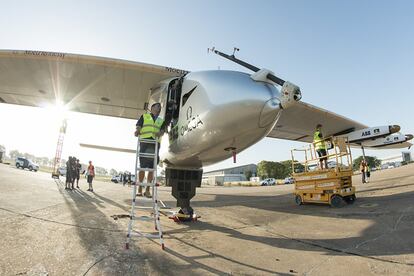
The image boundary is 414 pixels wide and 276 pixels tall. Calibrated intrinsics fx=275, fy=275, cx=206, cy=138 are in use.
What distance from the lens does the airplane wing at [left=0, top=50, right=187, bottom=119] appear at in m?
9.11

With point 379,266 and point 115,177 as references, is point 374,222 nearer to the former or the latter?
point 379,266

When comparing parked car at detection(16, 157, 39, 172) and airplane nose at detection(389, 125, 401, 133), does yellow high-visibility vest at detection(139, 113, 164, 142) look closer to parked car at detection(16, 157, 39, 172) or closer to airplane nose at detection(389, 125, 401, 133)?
airplane nose at detection(389, 125, 401, 133)

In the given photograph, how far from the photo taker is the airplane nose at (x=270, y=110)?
15.1ft

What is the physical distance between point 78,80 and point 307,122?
10.8 m

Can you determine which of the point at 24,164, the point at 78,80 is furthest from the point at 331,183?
the point at 24,164

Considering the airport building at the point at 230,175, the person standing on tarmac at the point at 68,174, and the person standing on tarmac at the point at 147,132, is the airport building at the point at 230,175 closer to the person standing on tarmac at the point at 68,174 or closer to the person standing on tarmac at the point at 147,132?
the person standing on tarmac at the point at 68,174

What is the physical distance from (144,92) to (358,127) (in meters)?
11.3

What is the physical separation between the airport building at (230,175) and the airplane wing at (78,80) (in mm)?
88383

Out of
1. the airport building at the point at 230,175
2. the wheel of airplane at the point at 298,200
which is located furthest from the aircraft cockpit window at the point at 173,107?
the airport building at the point at 230,175

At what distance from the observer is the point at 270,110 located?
4.63 metres

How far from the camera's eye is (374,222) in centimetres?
615

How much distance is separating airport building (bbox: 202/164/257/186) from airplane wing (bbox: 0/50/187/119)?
290ft

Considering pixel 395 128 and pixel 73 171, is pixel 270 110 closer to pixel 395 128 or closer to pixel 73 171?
pixel 395 128

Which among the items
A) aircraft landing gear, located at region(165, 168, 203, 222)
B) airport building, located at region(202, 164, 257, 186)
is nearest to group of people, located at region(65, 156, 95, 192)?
aircraft landing gear, located at region(165, 168, 203, 222)
